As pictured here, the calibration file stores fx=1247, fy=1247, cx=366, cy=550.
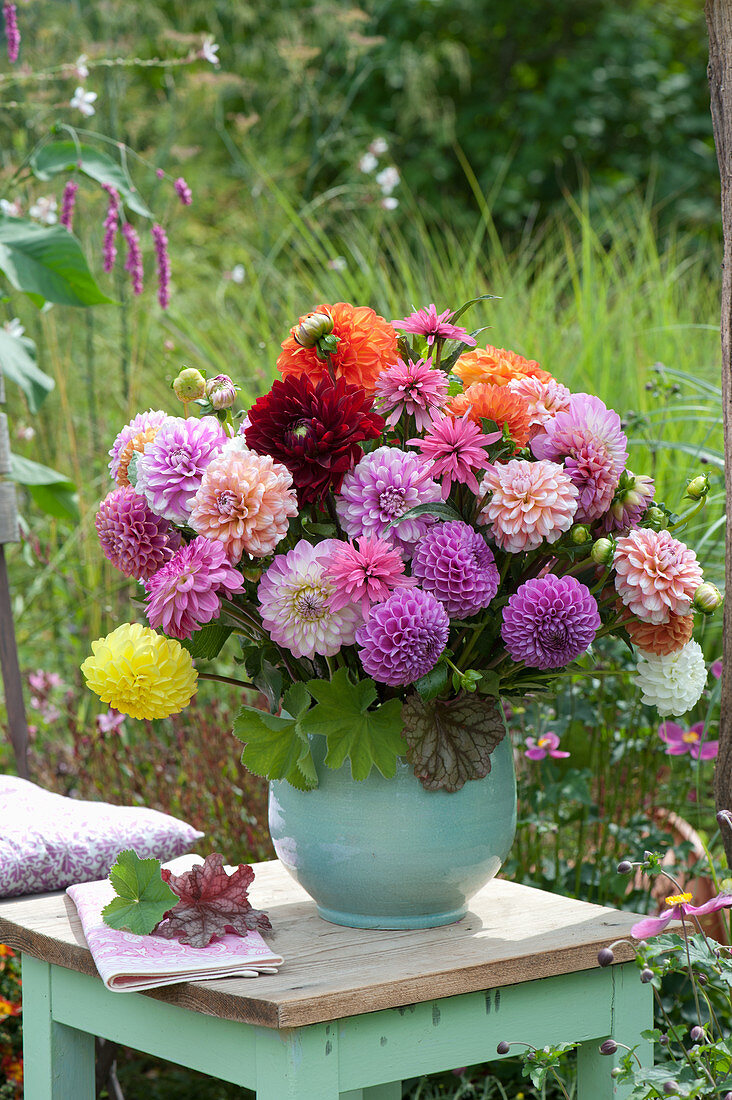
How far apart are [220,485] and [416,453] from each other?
0.18 meters

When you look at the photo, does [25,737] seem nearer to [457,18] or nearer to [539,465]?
[539,465]

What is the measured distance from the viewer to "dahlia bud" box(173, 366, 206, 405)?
1.14 m

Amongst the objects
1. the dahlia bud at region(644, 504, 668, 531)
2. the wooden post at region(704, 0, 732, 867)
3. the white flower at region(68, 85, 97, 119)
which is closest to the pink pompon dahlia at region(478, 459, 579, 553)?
the dahlia bud at region(644, 504, 668, 531)

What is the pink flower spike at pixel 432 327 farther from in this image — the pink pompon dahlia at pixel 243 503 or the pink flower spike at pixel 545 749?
the pink flower spike at pixel 545 749

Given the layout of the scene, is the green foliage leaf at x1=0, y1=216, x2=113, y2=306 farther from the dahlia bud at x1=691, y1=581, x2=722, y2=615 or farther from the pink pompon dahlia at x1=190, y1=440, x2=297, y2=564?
the dahlia bud at x1=691, y1=581, x2=722, y2=615

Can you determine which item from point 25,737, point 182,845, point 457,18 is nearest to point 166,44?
point 457,18

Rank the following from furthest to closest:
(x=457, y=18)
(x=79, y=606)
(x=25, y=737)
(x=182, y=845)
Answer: (x=457, y=18) < (x=79, y=606) < (x=25, y=737) < (x=182, y=845)

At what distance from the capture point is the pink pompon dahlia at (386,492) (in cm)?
106

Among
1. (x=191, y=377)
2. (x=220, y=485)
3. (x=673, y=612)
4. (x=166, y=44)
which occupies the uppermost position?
(x=166, y=44)

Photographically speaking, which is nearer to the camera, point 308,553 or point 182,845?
point 308,553

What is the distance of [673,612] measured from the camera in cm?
111

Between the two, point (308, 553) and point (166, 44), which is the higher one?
point (166, 44)

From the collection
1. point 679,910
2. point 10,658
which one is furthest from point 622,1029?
point 10,658

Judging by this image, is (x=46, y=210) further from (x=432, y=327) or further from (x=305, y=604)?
(x=305, y=604)
